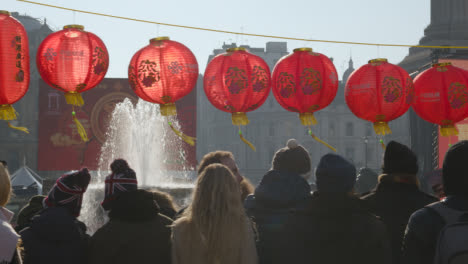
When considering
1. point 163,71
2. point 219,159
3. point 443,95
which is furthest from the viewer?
point 443,95

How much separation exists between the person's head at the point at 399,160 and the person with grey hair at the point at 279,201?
613 mm

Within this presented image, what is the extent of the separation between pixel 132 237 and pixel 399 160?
6.71 feet

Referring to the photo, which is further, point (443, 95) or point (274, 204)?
point (443, 95)

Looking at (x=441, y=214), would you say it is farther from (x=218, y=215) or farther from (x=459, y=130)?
(x=459, y=130)

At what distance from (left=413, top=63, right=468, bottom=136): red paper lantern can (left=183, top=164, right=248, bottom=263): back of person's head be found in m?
5.39

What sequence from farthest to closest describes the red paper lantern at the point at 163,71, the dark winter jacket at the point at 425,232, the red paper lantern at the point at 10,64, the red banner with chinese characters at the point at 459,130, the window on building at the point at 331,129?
the window on building at the point at 331,129 → the red banner with chinese characters at the point at 459,130 → the red paper lantern at the point at 163,71 → the red paper lantern at the point at 10,64 → the dark winter jacket at the point at 425,232

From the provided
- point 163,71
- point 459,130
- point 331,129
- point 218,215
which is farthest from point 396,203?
point 331,129

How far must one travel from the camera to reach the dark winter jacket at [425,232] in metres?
2.83

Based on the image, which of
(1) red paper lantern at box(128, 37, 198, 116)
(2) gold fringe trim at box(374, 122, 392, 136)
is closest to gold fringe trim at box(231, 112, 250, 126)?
(1) red paper lantern at box(128, 37, 198, 116)

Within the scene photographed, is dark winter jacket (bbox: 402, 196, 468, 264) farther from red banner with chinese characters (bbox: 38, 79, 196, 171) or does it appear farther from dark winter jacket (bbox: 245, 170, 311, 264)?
red banner with chinese characters (bbox: 38, 79, 196, 171)

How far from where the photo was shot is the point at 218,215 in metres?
3.19

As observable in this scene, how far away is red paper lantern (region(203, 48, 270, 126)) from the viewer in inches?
286

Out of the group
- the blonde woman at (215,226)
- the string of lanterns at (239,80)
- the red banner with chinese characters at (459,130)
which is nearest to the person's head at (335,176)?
the blonde woman at (215,226)

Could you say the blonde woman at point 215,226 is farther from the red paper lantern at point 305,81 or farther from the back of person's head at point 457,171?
the red paper lantern at point 305,81
